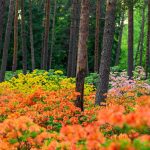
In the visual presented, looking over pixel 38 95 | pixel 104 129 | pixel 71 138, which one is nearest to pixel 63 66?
pixel 38 95

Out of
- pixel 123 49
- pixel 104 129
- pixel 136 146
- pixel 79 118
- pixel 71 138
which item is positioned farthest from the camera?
pixel 123 49

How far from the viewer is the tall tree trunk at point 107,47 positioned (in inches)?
523

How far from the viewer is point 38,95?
1382 cm

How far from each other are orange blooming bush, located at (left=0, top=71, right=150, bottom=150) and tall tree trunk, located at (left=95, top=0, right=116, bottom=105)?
0.52 m

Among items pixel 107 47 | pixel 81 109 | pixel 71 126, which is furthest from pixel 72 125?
pixel 107 47

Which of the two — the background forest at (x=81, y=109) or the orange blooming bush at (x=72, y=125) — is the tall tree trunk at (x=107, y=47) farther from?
the orange blooming bush at (x=72, y=125)

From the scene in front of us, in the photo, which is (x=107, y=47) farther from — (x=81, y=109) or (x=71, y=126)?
(x=71, y=126)

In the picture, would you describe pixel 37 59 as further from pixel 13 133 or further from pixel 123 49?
pixel 13 133

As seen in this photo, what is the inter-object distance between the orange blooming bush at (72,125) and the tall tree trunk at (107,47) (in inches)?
20.3

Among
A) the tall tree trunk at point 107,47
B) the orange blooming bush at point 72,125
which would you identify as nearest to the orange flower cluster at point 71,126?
the orange blooming bush at point 72,125

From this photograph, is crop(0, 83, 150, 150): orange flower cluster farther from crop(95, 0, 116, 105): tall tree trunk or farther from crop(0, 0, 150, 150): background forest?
crop(95, 0, 116, 105): tall tree trunk

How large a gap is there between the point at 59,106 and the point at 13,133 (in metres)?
5.82

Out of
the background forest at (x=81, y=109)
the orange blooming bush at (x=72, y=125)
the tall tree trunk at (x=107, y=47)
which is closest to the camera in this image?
the orange blooming bush at (x=72, y=125)

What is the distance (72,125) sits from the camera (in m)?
7.84
